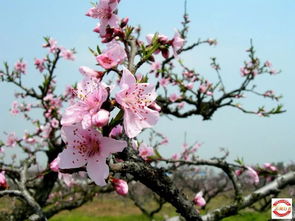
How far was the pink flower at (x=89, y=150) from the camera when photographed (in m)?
1.12

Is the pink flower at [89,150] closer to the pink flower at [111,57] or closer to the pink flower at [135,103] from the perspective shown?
the pink flower at [135,103]

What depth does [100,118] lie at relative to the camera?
99 centimetres

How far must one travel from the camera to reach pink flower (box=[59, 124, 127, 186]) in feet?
3.66

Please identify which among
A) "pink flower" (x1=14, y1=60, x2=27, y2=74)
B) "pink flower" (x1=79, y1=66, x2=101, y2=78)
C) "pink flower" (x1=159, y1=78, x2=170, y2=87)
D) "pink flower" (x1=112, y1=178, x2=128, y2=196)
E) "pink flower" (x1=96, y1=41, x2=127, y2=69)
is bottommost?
"pink flower" (x1=112, y1=178, x2=128, y2=196)

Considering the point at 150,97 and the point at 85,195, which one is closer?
the point at 150,97

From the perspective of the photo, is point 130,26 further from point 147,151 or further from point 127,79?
point 147,151

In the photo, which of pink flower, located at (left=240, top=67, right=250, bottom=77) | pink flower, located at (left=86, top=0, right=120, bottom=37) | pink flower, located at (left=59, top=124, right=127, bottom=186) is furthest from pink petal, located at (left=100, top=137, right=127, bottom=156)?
pink flower, located at (left=240, top=67, right=250, bottom=77)

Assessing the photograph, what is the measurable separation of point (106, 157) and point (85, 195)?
203 inches

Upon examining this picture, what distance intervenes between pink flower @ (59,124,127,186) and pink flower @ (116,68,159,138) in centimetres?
7

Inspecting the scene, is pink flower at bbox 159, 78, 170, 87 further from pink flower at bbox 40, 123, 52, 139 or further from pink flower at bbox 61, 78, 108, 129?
pink flower at bbox 61, 78, 108, 129

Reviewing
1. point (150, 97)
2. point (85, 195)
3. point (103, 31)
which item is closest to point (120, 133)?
point (150, 97)

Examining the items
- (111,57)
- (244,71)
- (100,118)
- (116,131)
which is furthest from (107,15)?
(244,71)

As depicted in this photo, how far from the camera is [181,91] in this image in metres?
5.63

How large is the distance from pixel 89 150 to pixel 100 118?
24cm
